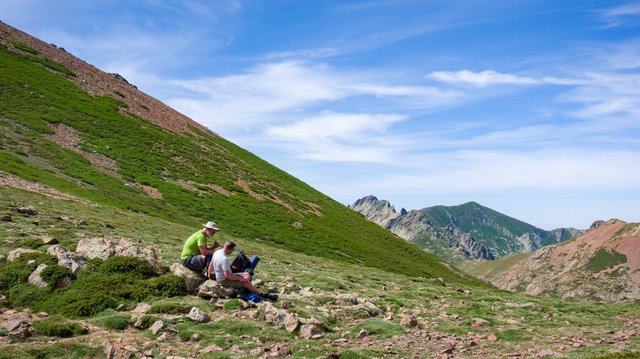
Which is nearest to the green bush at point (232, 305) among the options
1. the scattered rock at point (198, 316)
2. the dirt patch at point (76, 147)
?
the scattered rock at point (198, 316)

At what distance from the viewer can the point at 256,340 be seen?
1475cm

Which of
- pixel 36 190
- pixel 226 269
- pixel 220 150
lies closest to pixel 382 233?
pixel 220 150

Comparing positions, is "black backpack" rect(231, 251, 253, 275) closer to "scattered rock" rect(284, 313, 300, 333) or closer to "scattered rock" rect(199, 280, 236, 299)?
"scattered rock" rect(199, 280, 236, 299)

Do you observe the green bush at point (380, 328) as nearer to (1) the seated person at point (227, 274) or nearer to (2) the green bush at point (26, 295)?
(1) the seated person at point (227, 274)

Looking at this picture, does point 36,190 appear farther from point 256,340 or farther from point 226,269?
point 256,340

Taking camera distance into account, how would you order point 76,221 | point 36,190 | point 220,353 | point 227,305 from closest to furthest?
point 220,353 < point 227,305 < point 76,221 < point 36,190

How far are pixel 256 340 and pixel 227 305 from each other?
136 inches

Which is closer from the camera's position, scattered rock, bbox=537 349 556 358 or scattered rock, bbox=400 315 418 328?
scattered rock, bbox=537 349 556 358

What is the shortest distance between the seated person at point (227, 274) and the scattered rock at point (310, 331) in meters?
4.12

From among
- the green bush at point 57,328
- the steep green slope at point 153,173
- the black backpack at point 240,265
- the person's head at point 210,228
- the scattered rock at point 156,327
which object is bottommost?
the green bush at point 57,328

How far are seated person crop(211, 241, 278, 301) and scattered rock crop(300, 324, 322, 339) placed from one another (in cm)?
412

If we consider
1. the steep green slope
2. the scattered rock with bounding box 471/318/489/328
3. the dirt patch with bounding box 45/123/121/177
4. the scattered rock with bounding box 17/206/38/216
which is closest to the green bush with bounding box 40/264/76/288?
the scattered rock with bounding box 17/206/38/216

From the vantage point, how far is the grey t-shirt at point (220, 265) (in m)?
18.6

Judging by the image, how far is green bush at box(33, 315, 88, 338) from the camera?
14.1 m
